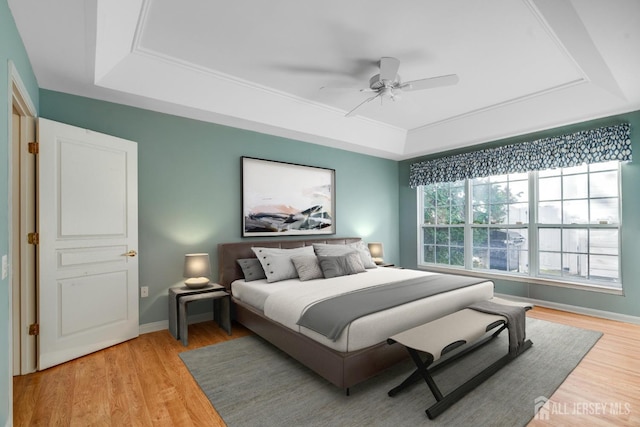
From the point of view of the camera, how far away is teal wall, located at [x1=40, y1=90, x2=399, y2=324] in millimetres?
3221

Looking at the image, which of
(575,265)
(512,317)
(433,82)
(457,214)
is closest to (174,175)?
(433,82)

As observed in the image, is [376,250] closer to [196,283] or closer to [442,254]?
[442,254]

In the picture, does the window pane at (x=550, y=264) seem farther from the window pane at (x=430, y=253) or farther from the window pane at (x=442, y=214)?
the window pane at (x=430, y=253)

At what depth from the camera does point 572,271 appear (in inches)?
165

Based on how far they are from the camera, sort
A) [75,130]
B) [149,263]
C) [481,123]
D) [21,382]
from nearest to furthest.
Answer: [21,382] → [75,130] → [149,263] → [481,123]

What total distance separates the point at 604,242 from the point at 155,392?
17.1 ft

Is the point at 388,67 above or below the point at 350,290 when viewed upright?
above

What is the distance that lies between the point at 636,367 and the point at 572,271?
1886mm

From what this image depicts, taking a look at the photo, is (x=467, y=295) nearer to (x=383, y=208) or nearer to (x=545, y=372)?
(x=545, y=372)

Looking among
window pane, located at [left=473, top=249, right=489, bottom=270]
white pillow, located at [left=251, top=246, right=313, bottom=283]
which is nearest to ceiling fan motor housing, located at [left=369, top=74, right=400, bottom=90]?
white pillow, located at [left=251, top=246, right=313, bottom=283]

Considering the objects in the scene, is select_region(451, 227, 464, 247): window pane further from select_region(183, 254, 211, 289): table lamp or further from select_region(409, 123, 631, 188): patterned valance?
select_region(183, 254, 211, 289): table lamp

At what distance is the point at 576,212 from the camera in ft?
13.6

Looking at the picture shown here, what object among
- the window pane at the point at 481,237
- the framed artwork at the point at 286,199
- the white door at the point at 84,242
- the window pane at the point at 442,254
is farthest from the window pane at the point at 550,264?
the white door at the point at 84,242

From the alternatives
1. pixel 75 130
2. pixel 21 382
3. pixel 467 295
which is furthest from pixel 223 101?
pixel 467 295
